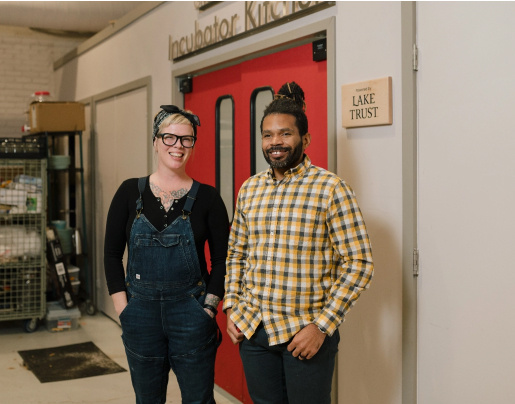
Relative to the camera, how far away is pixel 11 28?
23.5ft

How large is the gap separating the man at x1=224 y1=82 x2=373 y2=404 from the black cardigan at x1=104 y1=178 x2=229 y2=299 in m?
0.23

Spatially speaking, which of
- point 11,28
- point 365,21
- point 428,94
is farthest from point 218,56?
point 11,28

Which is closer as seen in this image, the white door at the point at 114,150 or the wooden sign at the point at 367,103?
the wooden sign at the point at 367,103

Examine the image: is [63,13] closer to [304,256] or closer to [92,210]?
[92,210]

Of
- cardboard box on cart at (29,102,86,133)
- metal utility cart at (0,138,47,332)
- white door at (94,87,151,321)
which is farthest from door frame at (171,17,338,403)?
cardboard box on cart at (29,102,86,133)

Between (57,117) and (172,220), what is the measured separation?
410 cm

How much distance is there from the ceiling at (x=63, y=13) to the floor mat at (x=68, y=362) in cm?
319

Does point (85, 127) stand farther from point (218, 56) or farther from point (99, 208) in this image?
point (218, 56)

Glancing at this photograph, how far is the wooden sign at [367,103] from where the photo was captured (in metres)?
2.36

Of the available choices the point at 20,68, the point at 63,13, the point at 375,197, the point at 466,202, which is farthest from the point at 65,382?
the point at 20,68

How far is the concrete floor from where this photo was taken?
3.67 m

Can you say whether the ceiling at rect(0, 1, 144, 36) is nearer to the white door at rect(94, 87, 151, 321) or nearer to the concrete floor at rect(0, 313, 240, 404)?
the white door at rect(94, 87, 151, 321)

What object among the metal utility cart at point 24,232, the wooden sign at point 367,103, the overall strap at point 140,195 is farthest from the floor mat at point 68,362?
the wooden sign at point 367,103

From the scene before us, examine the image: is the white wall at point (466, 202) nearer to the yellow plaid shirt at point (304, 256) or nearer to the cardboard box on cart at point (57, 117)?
the yellow plaid shirt at point (304, 256)
